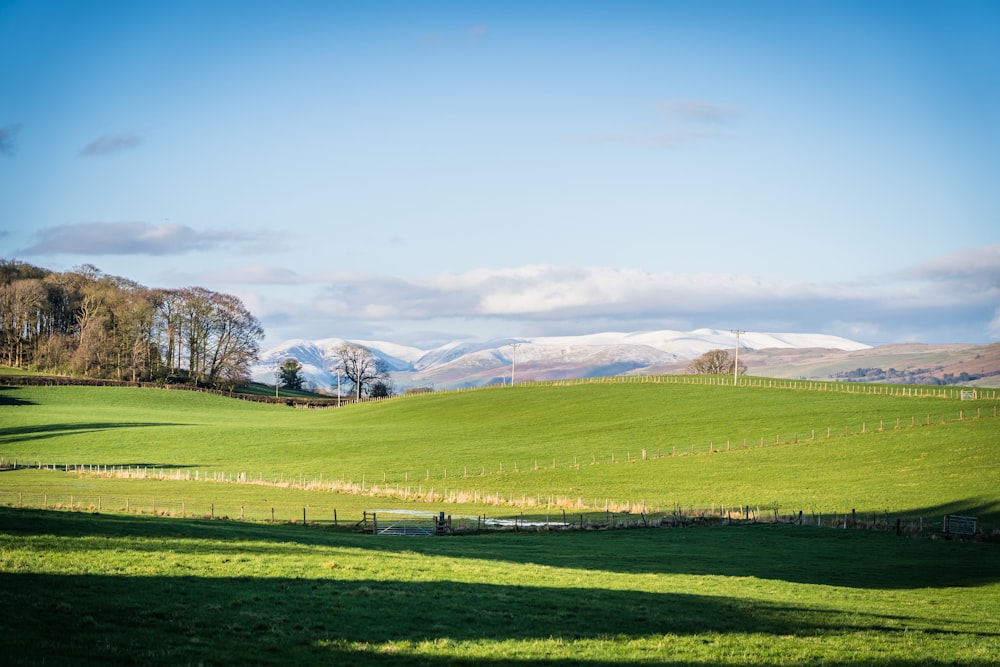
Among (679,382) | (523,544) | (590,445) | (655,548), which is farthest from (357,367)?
(655,548)

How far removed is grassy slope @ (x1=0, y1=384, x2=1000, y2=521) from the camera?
64.0 meters

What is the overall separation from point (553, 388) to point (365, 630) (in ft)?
396

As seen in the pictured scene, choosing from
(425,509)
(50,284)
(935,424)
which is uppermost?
(50,284)

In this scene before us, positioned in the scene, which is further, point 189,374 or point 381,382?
point 381,382

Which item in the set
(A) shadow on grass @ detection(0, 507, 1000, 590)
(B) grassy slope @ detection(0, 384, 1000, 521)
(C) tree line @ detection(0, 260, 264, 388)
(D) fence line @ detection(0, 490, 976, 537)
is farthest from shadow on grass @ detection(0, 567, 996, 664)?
(C) tree line @ detection(0, 260, 264, 388)

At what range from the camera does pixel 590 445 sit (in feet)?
294

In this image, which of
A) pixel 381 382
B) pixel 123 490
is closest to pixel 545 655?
pixel 123 490

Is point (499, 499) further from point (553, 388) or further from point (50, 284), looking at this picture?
point (50, 284)

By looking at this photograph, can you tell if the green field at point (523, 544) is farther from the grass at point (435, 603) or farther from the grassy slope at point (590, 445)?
the grassy slope at point (590, 445)

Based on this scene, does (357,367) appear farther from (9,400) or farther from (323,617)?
(323,617)

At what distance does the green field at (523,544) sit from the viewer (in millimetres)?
19078

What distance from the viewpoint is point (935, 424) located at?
82.3 m

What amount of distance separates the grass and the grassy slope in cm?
2449

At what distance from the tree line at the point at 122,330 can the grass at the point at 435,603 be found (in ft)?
441
